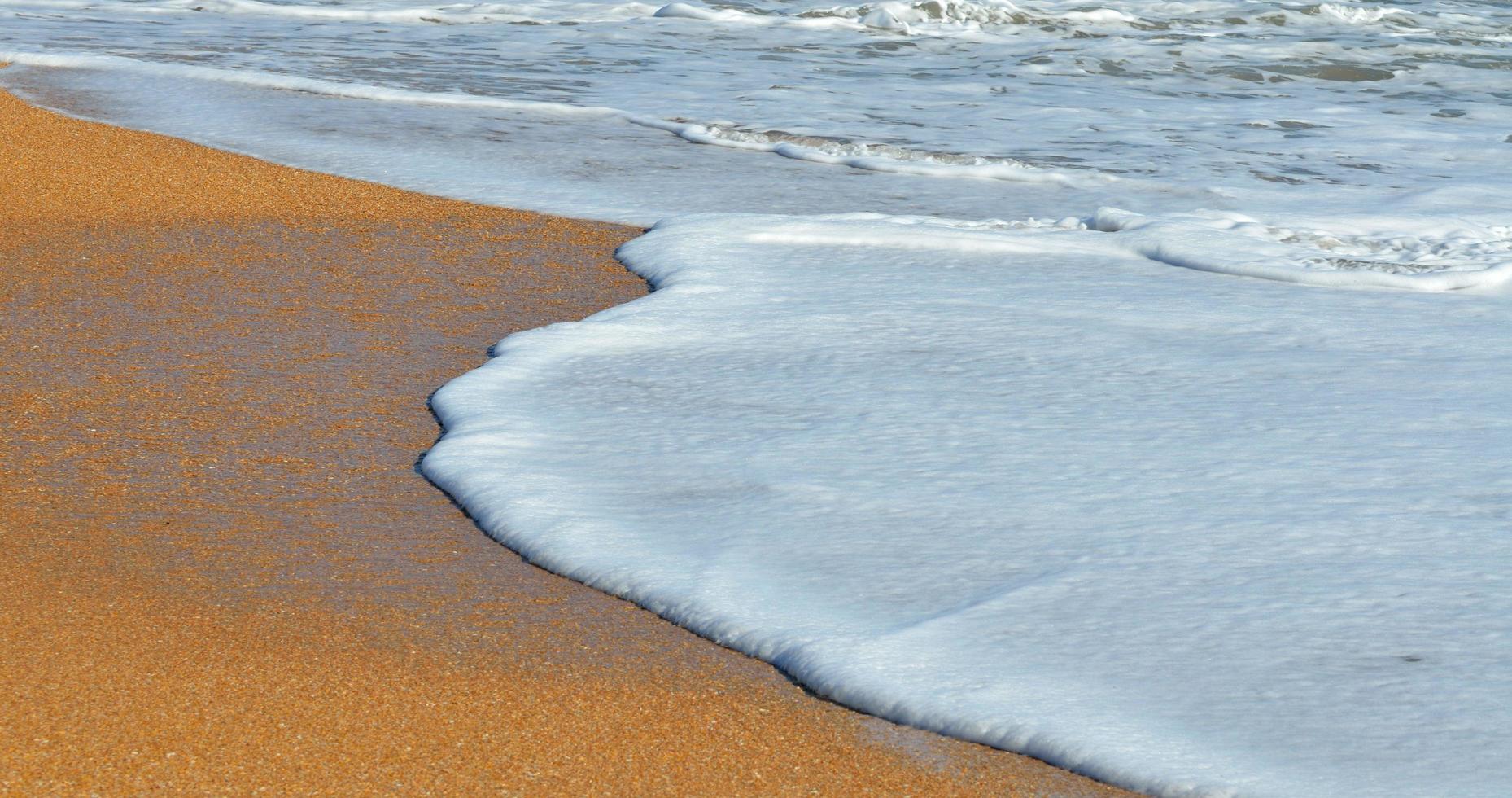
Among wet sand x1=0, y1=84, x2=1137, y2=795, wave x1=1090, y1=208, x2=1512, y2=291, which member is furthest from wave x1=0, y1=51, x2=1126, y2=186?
wet sand x1=0, y1=84, x2=1137, y2=795

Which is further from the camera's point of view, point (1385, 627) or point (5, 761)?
point (1385, 627)

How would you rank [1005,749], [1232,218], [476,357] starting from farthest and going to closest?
[1232,218] < [476,357] < [1005,749]

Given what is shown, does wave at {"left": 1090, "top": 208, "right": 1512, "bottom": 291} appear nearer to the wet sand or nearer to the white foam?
the white foam

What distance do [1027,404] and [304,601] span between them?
165 centimetres

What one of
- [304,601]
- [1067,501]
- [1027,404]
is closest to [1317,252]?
[1027,404]

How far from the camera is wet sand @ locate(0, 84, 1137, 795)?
2.00 metres

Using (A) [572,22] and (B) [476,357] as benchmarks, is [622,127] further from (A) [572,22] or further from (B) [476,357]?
(A) [572,22]

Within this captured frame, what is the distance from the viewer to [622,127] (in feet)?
25.0

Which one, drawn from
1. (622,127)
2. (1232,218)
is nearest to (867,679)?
(1232,218)

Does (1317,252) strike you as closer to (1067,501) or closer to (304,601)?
(1067,501)

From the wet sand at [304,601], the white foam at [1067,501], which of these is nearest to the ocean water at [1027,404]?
the white foam at [1067,501]

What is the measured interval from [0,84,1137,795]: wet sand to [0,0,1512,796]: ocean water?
0.12m

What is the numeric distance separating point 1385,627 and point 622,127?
566 centimetres

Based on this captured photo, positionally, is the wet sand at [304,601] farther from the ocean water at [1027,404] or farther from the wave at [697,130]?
the wave at [697,130]
